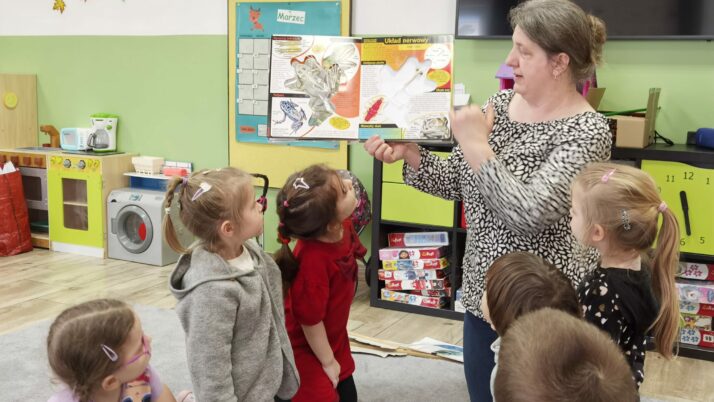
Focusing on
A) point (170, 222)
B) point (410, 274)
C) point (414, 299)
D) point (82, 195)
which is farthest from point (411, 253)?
point (82, 195)

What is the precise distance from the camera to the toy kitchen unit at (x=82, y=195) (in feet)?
15.7

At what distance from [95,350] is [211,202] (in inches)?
17.1

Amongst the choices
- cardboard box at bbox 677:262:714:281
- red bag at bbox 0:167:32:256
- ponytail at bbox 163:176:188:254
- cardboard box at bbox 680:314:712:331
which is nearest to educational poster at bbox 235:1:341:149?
red bag at bbox 0:167:32:256

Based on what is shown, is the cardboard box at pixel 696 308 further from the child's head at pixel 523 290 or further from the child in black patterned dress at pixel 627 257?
the child's head at pixel 523 290

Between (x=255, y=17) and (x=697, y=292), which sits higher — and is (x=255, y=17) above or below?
above

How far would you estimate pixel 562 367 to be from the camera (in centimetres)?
91

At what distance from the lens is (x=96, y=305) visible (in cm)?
159

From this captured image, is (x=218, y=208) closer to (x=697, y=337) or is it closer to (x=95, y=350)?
(x=95, y=350)

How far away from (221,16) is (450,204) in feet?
6.88

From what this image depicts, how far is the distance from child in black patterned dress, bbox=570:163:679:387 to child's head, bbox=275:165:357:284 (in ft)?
2.18

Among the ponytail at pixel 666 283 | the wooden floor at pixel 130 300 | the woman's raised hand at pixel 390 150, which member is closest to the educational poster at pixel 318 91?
the woman's raised hand at pixel 390 150

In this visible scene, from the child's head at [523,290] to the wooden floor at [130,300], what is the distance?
165cm

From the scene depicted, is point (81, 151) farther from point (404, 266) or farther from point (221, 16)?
point (404, 266)

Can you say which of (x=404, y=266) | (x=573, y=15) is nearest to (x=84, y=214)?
(x=404, y=266)
